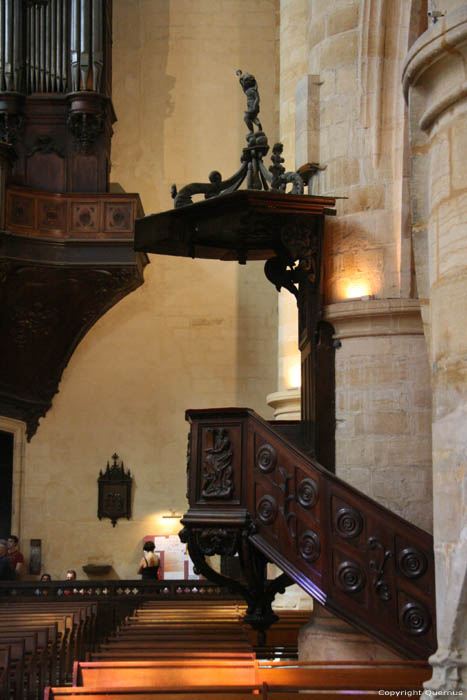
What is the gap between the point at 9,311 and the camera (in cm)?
1408

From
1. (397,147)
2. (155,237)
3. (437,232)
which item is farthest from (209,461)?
(437,232)

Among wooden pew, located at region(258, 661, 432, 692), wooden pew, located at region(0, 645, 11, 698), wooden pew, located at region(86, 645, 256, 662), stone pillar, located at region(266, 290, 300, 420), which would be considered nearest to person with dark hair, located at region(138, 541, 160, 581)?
stone pillar, located at region(266, 290, 300, 420)

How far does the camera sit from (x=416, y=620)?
6.36 metres

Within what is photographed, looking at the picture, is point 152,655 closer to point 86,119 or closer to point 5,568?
point 5,568

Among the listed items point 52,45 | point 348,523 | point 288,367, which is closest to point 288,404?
point 288,367

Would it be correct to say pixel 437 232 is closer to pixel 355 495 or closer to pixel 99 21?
pixel 355 495

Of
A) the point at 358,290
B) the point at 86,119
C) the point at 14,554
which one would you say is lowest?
the point at 14,554

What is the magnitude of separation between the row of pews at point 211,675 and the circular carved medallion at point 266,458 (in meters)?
1.18

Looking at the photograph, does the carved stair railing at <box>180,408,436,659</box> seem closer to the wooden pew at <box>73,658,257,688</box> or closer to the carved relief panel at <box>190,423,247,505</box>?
the carved relief panel at <box>190,423,247,505</box>

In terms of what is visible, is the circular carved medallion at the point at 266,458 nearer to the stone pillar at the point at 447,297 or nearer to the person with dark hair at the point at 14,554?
the stone pillar at the point at 447,297

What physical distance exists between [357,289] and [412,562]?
2194 mm

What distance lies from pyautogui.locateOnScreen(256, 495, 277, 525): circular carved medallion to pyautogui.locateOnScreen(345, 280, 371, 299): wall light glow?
1737 millimetres

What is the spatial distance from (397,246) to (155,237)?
1935mm

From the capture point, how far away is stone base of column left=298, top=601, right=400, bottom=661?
22.8 ft
